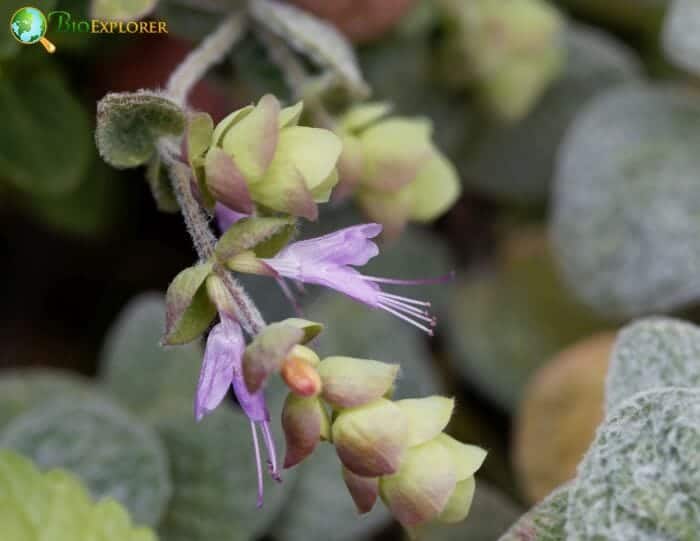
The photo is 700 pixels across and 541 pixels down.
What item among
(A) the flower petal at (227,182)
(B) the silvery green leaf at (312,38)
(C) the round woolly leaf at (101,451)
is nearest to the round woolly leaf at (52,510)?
(C) the round woolly leaf at (101,451)

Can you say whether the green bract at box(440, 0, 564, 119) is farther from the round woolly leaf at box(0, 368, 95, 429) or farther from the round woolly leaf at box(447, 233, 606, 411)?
the round woolly leaf at box(0, 368, 95, 429)

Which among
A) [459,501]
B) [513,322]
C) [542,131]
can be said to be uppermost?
[459,501]

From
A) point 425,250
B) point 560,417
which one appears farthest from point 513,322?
point 560,417

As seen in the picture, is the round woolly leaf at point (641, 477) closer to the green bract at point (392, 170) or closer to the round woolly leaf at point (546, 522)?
the round woolly leaf at point (546, 522)

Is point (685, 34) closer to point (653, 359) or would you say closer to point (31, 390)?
point (653, 359)

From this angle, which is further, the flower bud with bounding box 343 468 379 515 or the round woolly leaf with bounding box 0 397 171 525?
the round woolly leaf with bounding box 0 397 171 525

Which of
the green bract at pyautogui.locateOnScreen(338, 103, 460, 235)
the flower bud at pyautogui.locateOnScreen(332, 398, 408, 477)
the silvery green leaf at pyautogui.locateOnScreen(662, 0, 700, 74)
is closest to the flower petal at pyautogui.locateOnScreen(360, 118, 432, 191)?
the green bract at pyautogui.locateOnScreen(338, 103, 460, 235)
